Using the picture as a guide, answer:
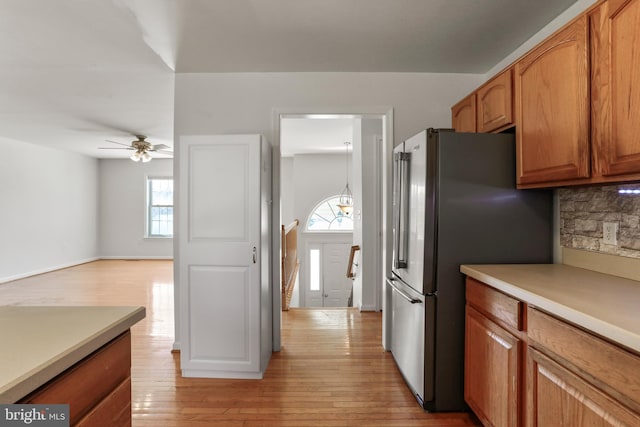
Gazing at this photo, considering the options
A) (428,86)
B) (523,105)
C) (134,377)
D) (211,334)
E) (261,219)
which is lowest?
(134,377)

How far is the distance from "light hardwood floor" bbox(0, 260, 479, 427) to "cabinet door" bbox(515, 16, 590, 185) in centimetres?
157

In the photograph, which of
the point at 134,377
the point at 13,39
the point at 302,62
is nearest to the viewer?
the point at 13,39

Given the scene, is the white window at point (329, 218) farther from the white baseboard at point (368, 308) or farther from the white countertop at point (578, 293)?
the white countertop at point (578, 293)

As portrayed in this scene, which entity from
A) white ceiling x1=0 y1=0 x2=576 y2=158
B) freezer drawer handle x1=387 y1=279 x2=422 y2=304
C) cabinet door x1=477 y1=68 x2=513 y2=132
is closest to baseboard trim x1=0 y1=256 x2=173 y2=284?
white ceiling x1=0 y1=0 x2=576 y2=158

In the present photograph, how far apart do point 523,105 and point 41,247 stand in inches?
331

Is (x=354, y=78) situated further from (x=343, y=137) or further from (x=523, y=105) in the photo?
(x=343, y=137)

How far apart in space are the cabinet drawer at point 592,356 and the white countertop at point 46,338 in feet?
5.14

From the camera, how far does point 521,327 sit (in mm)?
1502

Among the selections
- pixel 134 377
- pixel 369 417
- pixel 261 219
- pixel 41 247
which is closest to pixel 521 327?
pixel 369 417

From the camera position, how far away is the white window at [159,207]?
27.6 ft

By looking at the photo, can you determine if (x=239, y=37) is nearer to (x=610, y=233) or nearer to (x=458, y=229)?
(x=458, y=229)

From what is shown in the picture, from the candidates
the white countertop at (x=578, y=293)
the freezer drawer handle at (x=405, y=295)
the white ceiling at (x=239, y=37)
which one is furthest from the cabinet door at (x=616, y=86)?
the freezer drawer handle at (x=405, y=295)

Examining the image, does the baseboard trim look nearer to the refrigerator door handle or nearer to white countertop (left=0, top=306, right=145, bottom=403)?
white countertop (left=0, top=306, right=145, bottom=403)

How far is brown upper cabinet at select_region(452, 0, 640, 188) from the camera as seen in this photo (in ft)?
4.27
